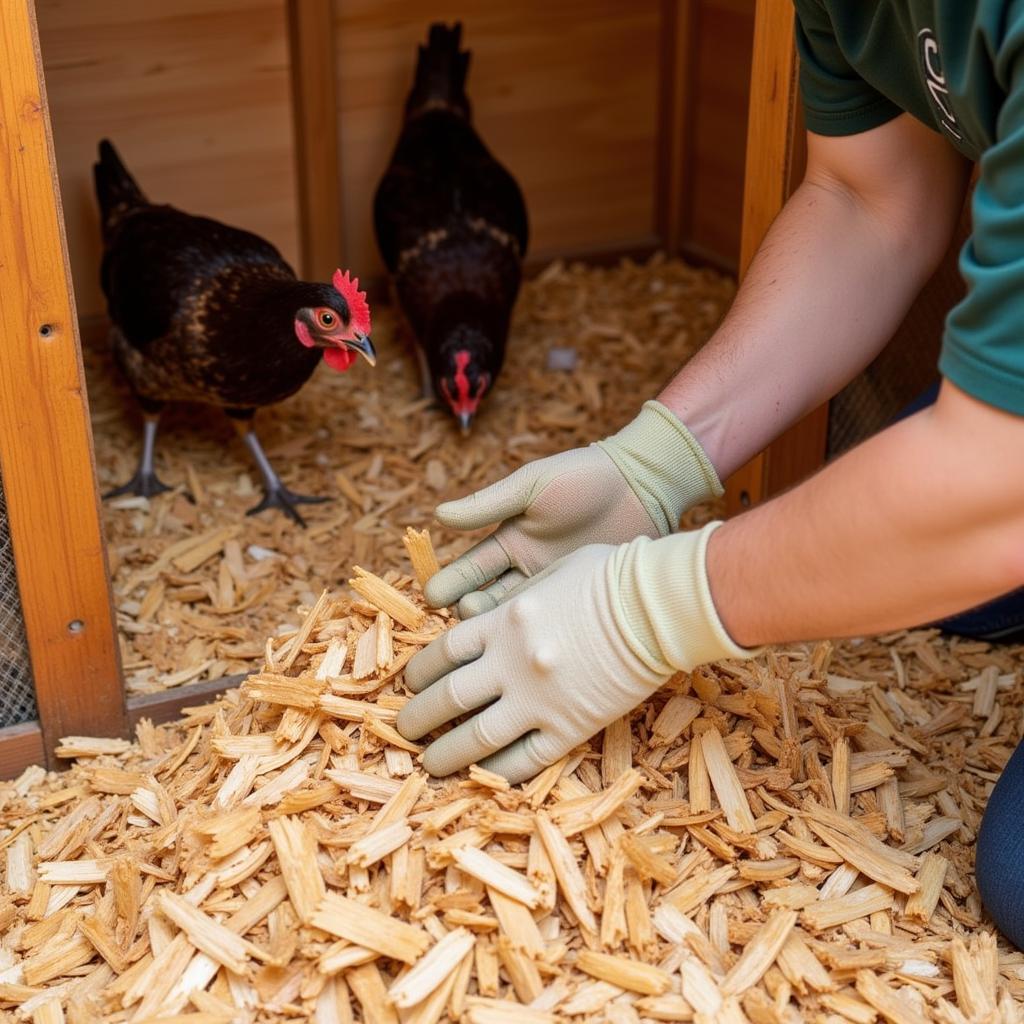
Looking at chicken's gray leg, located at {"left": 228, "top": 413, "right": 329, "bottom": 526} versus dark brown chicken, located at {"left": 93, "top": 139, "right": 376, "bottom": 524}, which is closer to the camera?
dark brown chicken, located at {"left": 93, "top": 139, "right": 376, "bottom": 524}

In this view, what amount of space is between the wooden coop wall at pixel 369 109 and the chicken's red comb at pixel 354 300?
100 cm

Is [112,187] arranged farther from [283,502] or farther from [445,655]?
[445,655]

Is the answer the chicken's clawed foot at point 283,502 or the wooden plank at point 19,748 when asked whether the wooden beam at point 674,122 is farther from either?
the wooden plank at point 19,748

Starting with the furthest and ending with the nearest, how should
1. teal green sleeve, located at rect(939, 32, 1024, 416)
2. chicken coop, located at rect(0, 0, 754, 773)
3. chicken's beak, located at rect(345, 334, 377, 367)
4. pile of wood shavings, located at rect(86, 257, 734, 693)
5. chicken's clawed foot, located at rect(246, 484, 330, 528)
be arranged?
1. chicken's clawed foot, located at rect(246, 484, 330, 528)
2. chicken's beak, located at rect(345, 334, 377, 367)
3. pile of wood shavings, located at rect(86, 257, 734, 693)
4. chicken coop, located at rect(0, 0, 754, 773)
5. teal green sleeve, located at rect(939, 32, 1024, 416)

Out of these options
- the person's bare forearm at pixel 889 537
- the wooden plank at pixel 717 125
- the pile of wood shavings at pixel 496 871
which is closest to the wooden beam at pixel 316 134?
the wooden plank at pixel 717 125

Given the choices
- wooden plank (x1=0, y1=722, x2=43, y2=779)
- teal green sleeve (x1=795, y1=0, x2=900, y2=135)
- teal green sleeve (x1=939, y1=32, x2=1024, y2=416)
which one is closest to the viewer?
teal green sleeve (x1=939, y1=32, x2=1024, y2=416)

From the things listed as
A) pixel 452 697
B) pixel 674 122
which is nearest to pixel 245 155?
pixel 674 122

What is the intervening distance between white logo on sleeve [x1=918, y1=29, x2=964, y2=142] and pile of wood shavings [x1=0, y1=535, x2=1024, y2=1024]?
0.80 m

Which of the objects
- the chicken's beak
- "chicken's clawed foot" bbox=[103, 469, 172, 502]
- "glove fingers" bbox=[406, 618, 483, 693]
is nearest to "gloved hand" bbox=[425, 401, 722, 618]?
"glove fingers" bbox=[406, 618, 483, 693]

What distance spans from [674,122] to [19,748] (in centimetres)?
294

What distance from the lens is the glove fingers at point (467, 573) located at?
6.13 feet

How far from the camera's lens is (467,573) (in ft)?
6.15

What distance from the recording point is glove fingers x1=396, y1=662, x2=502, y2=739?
1.62m

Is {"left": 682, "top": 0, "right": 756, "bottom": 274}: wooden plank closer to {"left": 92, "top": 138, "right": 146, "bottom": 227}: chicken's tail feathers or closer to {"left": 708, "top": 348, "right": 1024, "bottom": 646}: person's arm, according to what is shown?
{"left": 92, "top": 138, "right": 146, "bottom": 227}: chicken's tail feathers
